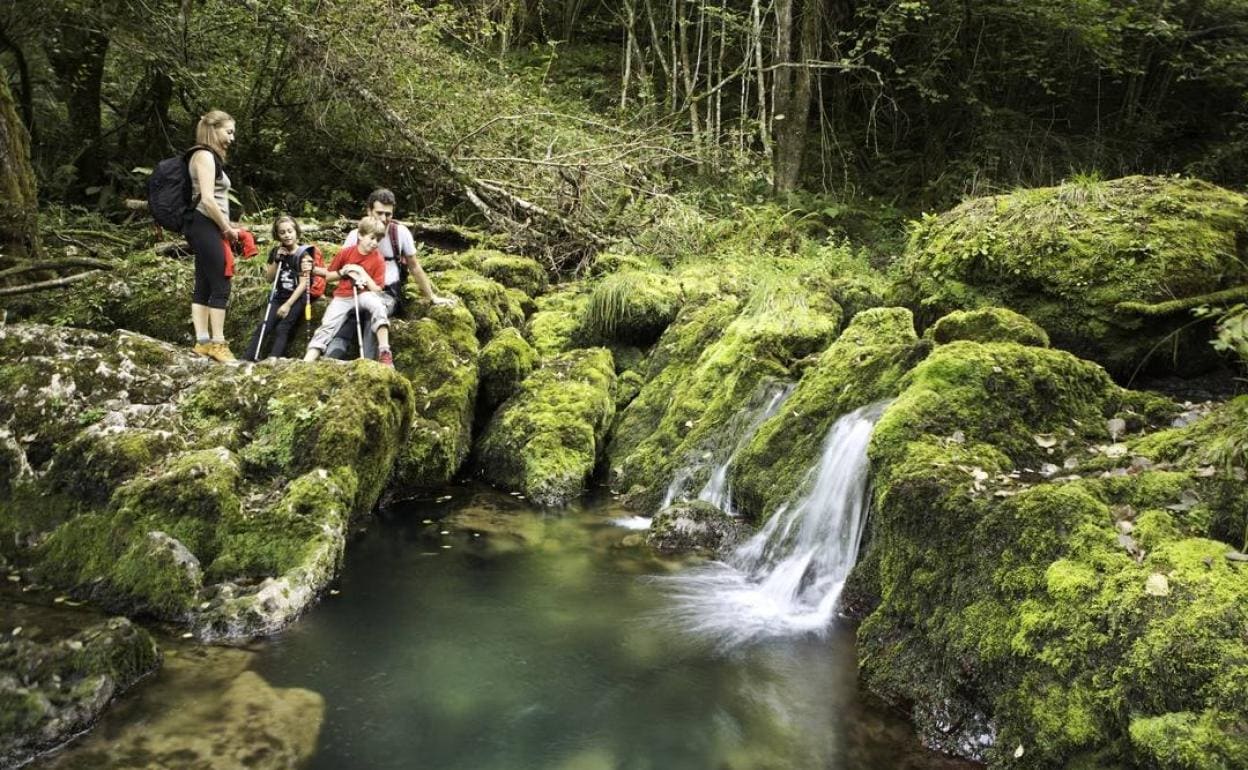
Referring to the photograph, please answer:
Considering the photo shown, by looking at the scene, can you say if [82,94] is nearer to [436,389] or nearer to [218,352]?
[218,352]

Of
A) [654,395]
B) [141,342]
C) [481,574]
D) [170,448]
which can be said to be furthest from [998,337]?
[141,342]

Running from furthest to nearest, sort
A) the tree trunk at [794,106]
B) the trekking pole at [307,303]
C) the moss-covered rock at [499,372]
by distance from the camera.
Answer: the tree trunk at [794,106]
the moss-covered rock at [499,372]
the trekking pole at [307,303]

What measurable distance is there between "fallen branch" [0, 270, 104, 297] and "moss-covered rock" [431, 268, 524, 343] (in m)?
3.73

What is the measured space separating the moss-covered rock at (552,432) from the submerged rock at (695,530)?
140 centimetres

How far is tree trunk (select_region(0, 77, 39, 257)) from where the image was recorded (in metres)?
7.77

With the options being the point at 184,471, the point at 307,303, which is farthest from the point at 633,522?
the point at 307,303

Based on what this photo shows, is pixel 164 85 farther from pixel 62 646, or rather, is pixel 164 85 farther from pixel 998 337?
pixel 998 337

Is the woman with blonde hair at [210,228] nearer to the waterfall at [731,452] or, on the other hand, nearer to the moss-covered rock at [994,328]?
the waterfall at [731,452]

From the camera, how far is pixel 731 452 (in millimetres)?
7805

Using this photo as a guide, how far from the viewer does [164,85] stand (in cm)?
1270

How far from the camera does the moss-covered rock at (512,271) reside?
11.5 metres

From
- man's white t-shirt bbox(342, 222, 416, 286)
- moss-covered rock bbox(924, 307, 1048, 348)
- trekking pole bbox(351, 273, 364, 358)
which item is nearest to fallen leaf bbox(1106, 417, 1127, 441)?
moss-covered rock bbox(924, 307, 1048, 348)

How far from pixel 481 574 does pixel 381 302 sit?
3.35 m

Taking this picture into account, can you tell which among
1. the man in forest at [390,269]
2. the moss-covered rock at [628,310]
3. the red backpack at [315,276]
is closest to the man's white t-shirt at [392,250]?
the man in forest at [390,269]
